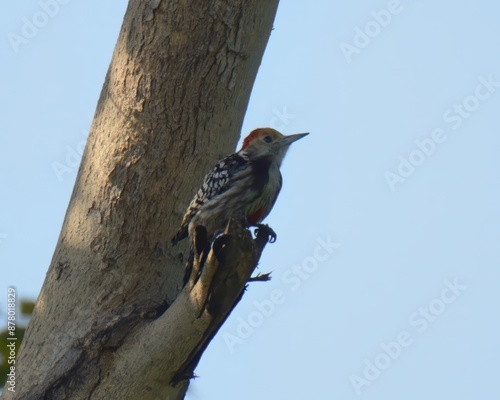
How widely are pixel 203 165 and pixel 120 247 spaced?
793 millimetres

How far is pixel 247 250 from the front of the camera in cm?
437

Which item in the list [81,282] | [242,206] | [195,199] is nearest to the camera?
[81,282]

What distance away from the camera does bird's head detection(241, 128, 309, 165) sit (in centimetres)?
689

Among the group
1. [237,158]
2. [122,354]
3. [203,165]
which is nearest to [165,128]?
[203,165]

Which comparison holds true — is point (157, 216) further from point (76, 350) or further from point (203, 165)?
point (76, 350)

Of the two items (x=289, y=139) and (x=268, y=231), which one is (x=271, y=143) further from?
(x=268, y=231)

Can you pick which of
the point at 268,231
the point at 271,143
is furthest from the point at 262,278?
the point at 271,143

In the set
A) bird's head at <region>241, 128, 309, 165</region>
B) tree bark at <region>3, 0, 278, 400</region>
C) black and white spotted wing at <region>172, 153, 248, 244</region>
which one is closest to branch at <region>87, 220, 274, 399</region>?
tree bark at <region>3, 0, 278, 400</region>

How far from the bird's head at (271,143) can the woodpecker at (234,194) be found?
332 mm

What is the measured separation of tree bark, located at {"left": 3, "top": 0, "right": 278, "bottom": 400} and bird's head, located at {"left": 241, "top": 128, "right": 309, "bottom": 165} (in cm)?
104

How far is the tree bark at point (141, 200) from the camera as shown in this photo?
16.0ft

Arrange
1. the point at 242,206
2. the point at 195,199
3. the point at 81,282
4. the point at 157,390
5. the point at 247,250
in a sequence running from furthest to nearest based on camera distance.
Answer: the point at 242,206 < the point at 195,199 < the point at 81,282 < the point at 157,390 < the point at 247,250

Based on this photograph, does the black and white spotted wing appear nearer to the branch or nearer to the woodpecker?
the woodpecker

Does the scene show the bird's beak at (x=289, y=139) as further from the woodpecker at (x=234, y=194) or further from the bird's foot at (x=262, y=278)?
the bird's foot at (x=262, y=278)
